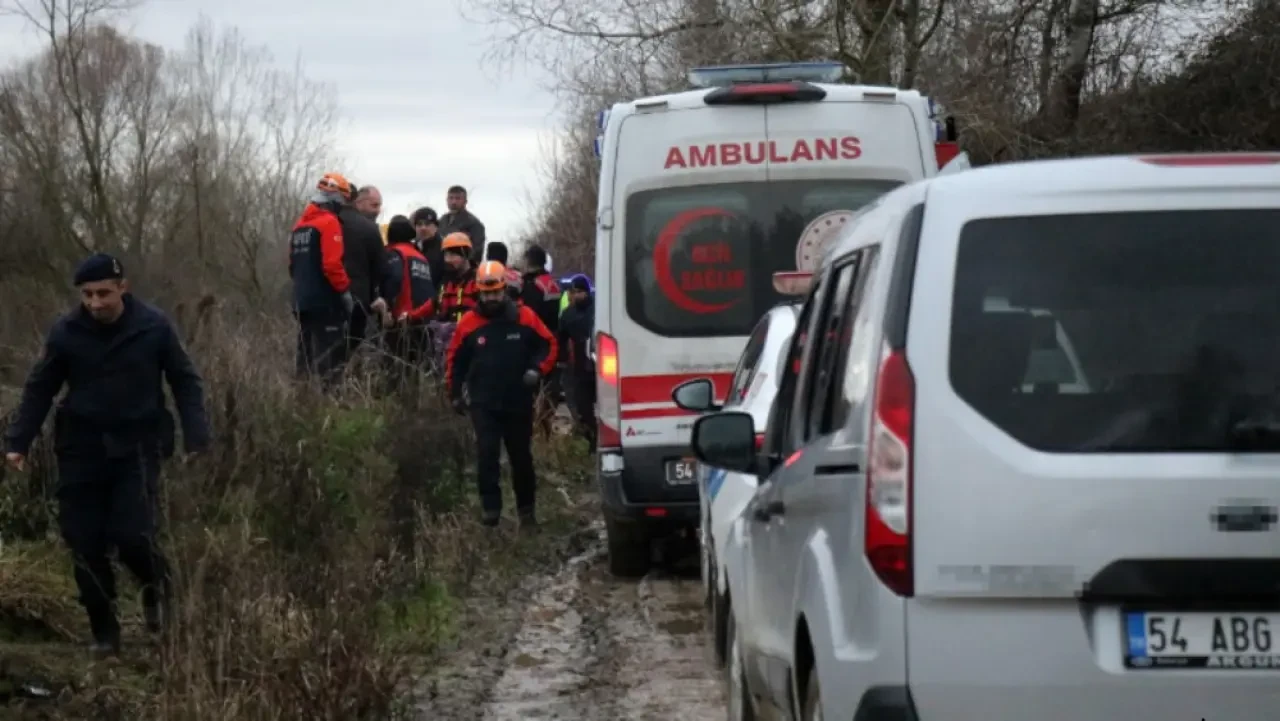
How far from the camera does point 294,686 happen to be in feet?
21.7

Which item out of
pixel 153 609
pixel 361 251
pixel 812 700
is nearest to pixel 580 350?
pixel 361 251

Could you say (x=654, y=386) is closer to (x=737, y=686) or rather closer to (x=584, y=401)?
(x=737, y=686)

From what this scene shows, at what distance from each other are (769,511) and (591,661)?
3.63 meters

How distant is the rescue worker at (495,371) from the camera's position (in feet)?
40.7

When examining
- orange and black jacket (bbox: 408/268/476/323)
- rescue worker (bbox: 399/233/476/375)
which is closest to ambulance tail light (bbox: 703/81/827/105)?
rescue worker (bbox: 399/233/476/375)

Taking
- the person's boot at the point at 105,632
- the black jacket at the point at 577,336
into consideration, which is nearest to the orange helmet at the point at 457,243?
the black jacket at the point at 577,336

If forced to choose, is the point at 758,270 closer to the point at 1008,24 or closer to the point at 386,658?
the point at 386,658

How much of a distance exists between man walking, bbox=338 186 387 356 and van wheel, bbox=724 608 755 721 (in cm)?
773

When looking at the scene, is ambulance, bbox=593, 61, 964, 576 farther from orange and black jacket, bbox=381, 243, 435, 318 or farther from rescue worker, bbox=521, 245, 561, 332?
rescue worker, bbox=521, 245, 561, 332

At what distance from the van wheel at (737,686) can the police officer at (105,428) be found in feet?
9.66

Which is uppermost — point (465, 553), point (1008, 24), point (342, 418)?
point (1008, 24)

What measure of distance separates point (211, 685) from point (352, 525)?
11.8 ft

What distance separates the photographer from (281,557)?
8969mm

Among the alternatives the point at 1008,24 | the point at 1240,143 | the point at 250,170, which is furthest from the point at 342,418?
the point at 250,170
